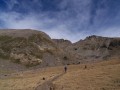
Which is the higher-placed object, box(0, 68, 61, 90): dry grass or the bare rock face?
the bare rock face

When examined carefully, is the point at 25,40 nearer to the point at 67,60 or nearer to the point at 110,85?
the point at 67,60

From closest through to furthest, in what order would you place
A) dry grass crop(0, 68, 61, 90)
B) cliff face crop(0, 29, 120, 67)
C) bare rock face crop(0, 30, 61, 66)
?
dry grass crop(0, 68, 61, 90) < bare rock face crop(0, 30, 61, 66) < cliff face crop(0, 29, 120, 67)

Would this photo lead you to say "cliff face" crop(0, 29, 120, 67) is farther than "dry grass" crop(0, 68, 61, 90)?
Yes

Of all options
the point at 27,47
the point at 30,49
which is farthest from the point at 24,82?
the point at 27,47

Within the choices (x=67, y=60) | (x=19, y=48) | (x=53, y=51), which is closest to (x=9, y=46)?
(x=19, y=48)

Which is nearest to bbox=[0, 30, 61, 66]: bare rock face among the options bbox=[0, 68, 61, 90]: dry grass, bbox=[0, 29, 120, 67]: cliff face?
bbox=[0, 29, 120, 67]: cliff face

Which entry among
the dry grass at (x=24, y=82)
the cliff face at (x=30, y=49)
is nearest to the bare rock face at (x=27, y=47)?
the cliff face at (x=30, y=49)

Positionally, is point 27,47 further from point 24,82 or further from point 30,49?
point 24,82

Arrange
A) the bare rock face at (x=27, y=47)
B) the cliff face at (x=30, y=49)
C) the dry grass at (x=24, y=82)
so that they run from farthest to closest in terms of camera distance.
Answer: the cliff face at (x=30, y=49) < the bare rock face at (x=27, y=47) < the dry grass at (x=24, y=82)

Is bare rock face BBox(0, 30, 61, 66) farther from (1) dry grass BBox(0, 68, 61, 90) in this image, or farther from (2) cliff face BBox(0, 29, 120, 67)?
(1) dry grass BBox(0, 68, 61, 90)

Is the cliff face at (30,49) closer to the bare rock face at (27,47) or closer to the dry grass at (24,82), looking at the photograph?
the bare rock face at (27,47)

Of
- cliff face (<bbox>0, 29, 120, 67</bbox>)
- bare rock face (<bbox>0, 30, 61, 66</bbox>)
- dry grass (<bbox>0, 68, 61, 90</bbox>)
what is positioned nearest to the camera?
dry grass (<bbox>0, 68, 61, 90</bbox>)

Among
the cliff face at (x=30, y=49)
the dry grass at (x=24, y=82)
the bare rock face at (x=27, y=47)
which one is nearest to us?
the dry grass at (x=24, y=82)

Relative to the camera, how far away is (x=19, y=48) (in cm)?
11862
